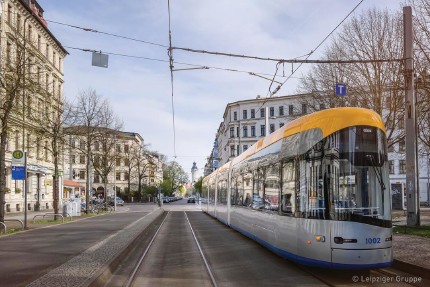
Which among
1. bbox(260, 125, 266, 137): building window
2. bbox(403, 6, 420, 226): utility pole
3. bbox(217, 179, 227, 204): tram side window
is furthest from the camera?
bbox(260, 125, 266, 137): building window

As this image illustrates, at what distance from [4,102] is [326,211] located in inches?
591

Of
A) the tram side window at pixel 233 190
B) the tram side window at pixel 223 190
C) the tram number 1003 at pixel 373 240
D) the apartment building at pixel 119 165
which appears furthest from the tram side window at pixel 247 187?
the apartment building at pixel 119 165

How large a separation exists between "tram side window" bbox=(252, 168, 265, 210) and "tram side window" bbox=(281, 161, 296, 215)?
2332 millimetres

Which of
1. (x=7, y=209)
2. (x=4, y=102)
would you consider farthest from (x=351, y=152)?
(x=7, y=209)

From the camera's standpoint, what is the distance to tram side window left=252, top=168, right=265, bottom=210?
13.2 metres

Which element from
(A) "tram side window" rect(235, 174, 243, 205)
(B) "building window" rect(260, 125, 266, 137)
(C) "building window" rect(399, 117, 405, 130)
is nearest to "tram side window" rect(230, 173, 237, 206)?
(A) "tram side window" rect(235, 174, 243, 205)

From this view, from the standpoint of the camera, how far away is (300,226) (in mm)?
9492

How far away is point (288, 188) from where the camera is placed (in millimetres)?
10469

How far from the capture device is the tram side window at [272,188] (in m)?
11.5

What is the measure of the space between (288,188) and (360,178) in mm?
1942

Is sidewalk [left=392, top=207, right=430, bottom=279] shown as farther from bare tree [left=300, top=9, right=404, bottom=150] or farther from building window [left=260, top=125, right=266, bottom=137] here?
building window [left=260, top=125, right=266, bottom=137]

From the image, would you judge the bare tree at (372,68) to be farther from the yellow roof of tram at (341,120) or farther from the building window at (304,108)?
the yellow roof of tram at (341,120)

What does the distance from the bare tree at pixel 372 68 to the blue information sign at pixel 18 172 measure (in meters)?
16.7

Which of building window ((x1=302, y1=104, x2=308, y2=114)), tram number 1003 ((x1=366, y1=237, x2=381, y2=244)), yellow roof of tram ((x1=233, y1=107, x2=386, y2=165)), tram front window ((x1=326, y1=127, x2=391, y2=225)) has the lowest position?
tram number 1003 ((x1=366, y1=237, x2=381, y2=244))
